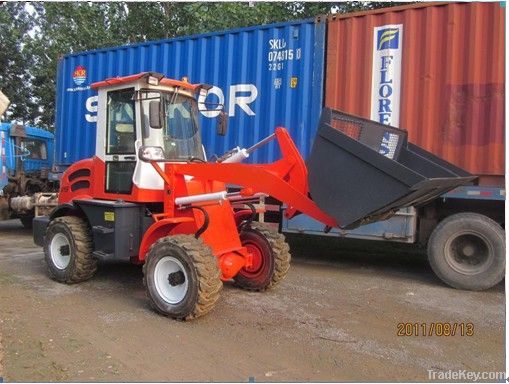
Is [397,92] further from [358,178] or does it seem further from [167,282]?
[167,282]

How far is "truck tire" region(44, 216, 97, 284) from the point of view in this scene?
5.61 m

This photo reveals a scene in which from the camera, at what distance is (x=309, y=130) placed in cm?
732

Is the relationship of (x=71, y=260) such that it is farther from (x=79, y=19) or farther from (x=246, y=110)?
(x=79, y=19)

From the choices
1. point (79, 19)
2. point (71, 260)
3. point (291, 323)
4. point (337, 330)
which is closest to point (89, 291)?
point (71, 260)

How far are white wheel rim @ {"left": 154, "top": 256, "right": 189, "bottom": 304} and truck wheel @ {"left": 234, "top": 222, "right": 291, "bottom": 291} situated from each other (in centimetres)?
110

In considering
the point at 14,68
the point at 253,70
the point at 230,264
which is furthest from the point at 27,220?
the point at 14,68

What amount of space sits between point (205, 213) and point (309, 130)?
3.06 meters

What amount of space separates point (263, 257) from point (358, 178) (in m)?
1.92

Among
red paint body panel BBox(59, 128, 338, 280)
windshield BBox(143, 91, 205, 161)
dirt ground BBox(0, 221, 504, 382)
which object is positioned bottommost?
dirt ground BBox(0, 221, 504, 382)

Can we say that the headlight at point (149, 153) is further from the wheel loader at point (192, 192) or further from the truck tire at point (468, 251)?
the truck tire at point (468, 251)

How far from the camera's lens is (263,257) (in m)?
5.46
